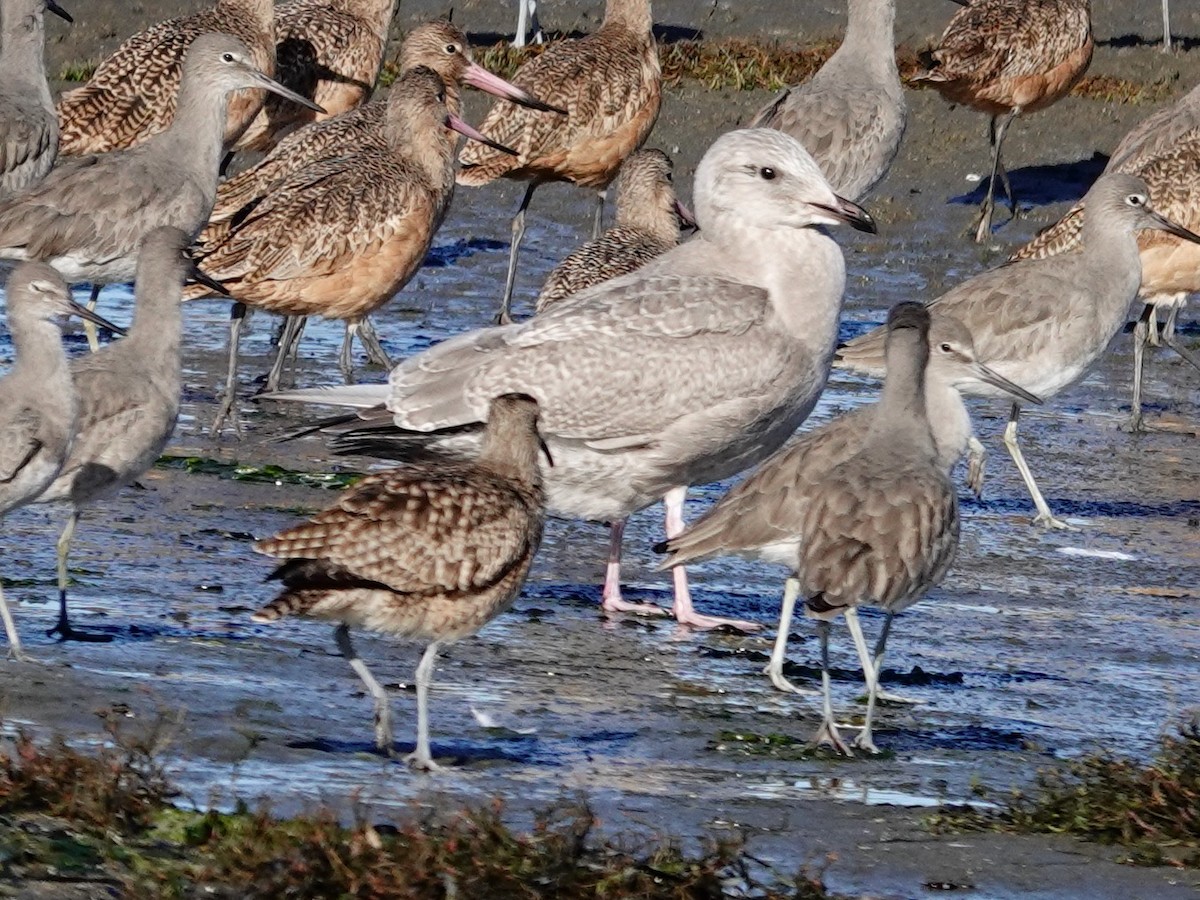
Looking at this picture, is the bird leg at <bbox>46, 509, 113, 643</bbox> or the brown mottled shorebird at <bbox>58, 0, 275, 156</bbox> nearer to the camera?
the bird leg at <bbox>46, 509, 113, 643</bbox>

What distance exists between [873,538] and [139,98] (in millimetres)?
9691

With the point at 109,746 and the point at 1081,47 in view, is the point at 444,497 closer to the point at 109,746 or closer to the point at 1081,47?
the point at 109,746

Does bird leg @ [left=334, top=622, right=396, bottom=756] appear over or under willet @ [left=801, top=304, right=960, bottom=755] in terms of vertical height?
under

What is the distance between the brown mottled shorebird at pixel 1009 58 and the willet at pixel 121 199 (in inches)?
279

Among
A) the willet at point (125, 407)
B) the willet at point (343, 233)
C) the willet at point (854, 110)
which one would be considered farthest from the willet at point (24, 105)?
the willet at point (125, 407)

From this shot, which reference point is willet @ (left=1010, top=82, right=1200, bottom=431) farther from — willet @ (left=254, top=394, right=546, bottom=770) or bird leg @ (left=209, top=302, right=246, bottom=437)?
willet @ (left=254, top=394, right=546, bottom=770)

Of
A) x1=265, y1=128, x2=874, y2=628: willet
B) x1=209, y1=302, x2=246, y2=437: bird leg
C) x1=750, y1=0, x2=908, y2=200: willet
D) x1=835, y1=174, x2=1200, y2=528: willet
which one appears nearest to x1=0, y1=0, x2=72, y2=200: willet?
x1=209, y1=302, x2=246, y2=437: bird leg

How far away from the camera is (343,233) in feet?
38.9

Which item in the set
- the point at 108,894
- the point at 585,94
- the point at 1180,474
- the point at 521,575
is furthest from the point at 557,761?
the point at 585,94

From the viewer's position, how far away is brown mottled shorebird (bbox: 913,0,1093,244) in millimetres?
18078

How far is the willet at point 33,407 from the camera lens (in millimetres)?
7316

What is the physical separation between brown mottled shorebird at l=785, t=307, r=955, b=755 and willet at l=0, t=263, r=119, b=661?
243cm

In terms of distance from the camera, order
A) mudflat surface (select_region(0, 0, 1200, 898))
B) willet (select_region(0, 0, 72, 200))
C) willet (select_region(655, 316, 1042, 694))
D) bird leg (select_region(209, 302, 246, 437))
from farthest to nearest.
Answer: willet (select_region(0, 0, 72, 200))
bird leg (select_region(209, 302, 246, 437))
willet (select_region(655, 316, 1042, 694))
mudflat surface (select_region(0, 0, 1200, 898))

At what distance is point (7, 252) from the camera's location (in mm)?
11844
